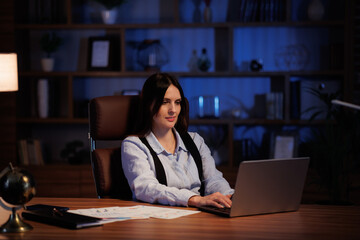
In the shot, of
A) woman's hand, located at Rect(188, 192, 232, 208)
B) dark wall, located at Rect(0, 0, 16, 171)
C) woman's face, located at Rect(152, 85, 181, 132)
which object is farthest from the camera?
dark wall, located at Rect(0, 0, 16, 171)

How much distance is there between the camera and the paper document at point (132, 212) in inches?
68.2

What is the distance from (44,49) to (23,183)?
286 cm

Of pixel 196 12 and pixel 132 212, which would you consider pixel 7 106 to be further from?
pixel 132 212

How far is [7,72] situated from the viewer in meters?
2.64

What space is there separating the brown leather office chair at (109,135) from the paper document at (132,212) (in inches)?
19.2

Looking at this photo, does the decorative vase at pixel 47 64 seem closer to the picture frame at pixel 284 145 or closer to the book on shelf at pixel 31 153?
the book on shelf at pixel 31 153

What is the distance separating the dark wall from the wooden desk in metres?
2.66

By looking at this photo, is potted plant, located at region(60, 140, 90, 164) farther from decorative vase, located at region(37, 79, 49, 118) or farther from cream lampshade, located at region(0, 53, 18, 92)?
cream lampshade, located at region(0, 53, 18, 92)

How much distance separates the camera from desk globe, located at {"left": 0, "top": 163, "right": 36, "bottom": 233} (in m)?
1.53

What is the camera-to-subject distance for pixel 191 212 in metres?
1.83

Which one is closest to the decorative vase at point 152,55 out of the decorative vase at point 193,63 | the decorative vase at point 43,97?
the decorative vase at point 193,63

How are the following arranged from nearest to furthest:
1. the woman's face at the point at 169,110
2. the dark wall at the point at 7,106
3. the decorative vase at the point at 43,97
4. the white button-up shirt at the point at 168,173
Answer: the white button-up shirt at the point at 168,173 → the woman's face at the point at 169,110 → the dark wall at the point at 7,106 → the decorative vase at the point at 43,97

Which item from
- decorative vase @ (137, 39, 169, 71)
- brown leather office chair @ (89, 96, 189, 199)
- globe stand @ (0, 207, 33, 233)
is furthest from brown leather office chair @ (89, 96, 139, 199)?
decorative vase @ (137, 39, 169, 71)

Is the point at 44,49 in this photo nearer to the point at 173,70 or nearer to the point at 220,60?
the point at 173,70
